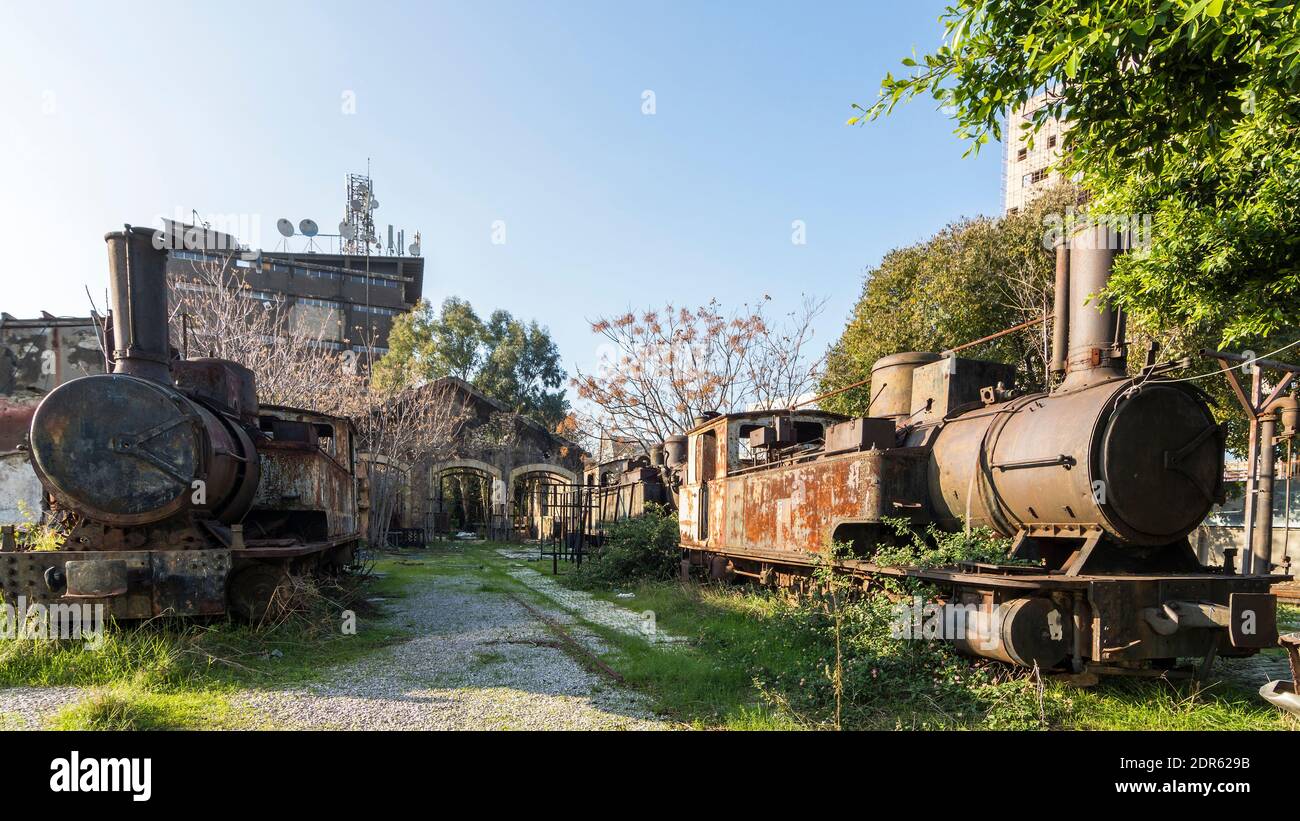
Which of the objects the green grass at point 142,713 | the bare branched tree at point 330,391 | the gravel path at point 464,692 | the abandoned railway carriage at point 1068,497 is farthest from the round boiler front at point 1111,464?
the bare branched tree at point 330,391

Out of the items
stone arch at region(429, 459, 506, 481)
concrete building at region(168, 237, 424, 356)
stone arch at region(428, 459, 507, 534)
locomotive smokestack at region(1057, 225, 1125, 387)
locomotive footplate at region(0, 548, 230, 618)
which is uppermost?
concrete building at region(168, 237, 424, 356)

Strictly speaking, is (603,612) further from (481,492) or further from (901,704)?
(481,492)

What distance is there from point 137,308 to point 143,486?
70.8 inches

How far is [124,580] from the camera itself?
6.58 m

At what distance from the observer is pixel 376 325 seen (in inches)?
1774

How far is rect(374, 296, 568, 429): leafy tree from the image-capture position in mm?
35250

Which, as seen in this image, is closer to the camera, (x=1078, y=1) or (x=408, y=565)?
(x=1078, y=1)

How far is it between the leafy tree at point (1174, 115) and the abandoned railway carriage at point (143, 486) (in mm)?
6640

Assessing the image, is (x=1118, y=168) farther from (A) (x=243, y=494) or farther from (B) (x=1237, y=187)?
(A) (x=243, y=494)

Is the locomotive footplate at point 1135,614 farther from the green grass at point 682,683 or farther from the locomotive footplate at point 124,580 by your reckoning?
the locomotive footplate at point 124,580

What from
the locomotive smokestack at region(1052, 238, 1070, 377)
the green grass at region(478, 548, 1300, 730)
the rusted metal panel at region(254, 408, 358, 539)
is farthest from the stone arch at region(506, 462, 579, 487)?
the locomotive smokestack at region(1052, 238, 1070, 377)

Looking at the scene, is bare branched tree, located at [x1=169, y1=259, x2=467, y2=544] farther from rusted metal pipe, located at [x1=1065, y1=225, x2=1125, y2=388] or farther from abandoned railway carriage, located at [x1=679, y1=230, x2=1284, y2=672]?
rusted metal pipe, located at [x1=1065, y1=225, x2=1125, y2=388]

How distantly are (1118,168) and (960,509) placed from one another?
373 centimetres

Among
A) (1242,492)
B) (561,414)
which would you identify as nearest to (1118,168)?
(1242,492)
